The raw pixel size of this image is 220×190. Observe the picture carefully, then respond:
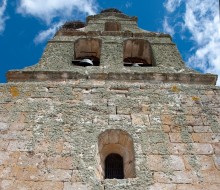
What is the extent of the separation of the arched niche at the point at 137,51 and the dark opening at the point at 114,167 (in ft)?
13.1

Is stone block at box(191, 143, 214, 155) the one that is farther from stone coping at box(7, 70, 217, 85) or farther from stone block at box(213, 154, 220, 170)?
stone coping at box(7, 70, 217, 85)

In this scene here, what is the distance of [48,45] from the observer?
8383 millimetres

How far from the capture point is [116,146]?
16.9 ft

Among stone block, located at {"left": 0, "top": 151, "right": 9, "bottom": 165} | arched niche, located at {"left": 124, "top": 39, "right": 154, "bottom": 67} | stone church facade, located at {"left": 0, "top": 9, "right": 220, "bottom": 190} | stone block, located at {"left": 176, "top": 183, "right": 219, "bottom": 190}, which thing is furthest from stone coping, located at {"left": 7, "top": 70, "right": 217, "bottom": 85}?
stone block, located at {"left": 176, "top": 183, "right": 219, "bottom": 190}

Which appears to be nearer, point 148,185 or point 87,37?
point 148,185

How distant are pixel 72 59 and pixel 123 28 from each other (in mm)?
3590

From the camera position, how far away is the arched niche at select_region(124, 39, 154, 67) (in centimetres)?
881

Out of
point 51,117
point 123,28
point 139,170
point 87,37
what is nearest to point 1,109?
point 51,117

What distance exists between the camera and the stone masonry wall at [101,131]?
4.20m

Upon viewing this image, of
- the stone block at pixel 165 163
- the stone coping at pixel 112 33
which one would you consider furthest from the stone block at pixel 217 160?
the stone coping at pixel 112 33

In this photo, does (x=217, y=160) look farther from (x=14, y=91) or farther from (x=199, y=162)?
(x=14, y=91)

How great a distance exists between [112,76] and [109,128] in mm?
1628

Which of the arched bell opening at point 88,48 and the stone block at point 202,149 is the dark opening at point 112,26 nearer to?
the arched bell opening at point 88,48

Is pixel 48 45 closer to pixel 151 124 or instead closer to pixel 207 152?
pixel 151 124
